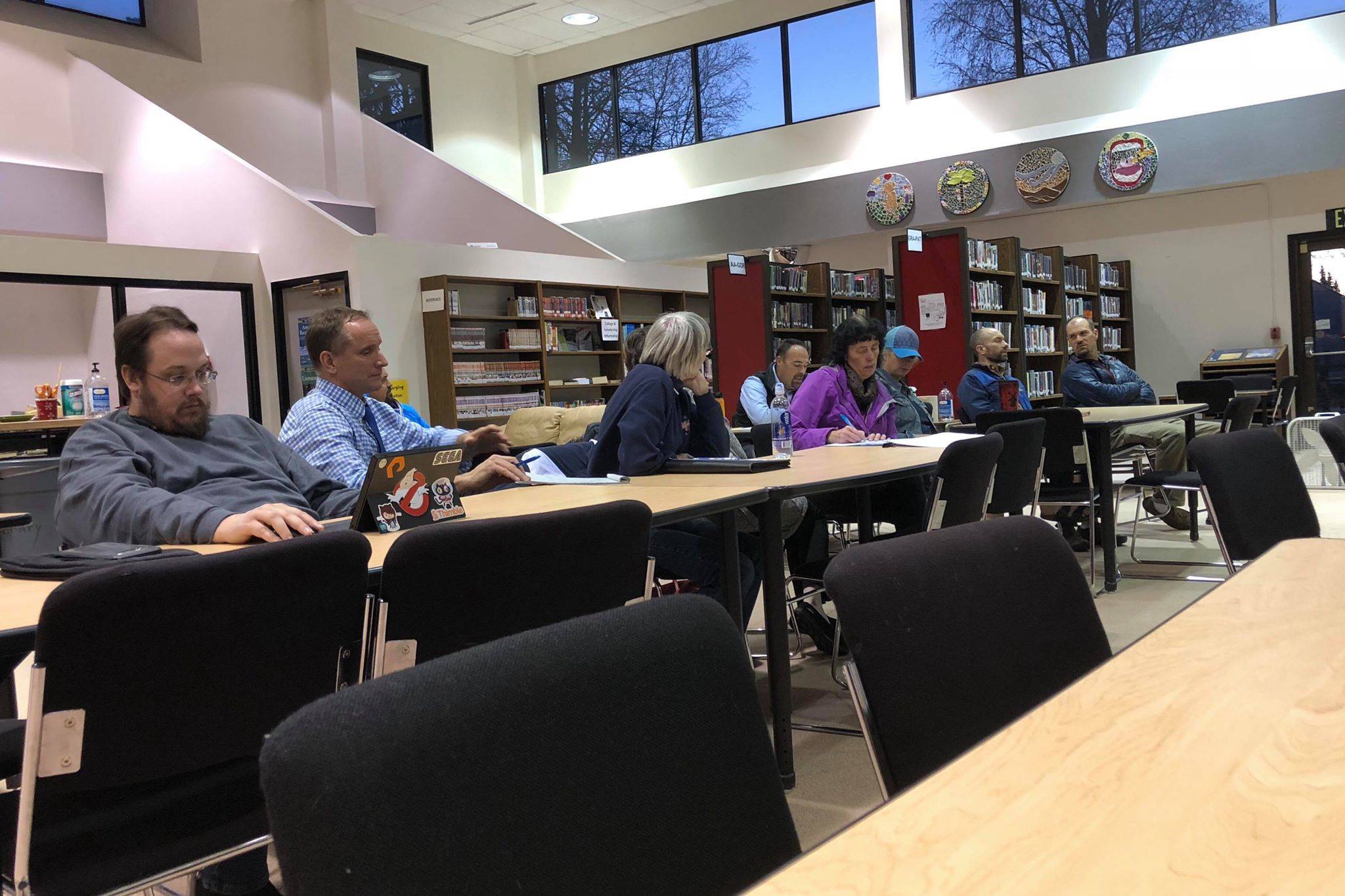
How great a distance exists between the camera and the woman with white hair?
3238 millimetres

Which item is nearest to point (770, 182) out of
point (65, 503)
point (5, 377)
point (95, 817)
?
point (5, 377)

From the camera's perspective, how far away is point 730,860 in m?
0.86

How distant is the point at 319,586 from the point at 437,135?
11412 mm

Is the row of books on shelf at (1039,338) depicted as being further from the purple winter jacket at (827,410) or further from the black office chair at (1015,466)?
the black office chair at (1015,466)

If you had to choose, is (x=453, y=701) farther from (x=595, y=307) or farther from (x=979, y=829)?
(x=595, y=307)

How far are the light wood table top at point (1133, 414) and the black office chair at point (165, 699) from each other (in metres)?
4.14

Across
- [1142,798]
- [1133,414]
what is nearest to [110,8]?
[1133,414]

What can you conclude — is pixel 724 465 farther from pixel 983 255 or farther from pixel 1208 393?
pixel 1208 393

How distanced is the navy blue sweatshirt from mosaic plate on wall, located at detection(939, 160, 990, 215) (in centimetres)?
737

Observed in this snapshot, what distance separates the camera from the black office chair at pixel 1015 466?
351cm

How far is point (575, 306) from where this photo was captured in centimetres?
1002

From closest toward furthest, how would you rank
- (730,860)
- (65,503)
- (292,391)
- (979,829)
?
(979,829) → (730,860) → (65,503) → (292,391)

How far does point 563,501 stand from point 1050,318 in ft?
25.9

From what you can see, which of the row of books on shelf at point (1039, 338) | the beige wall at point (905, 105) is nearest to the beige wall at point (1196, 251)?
the beige wall at point (905, 105)
